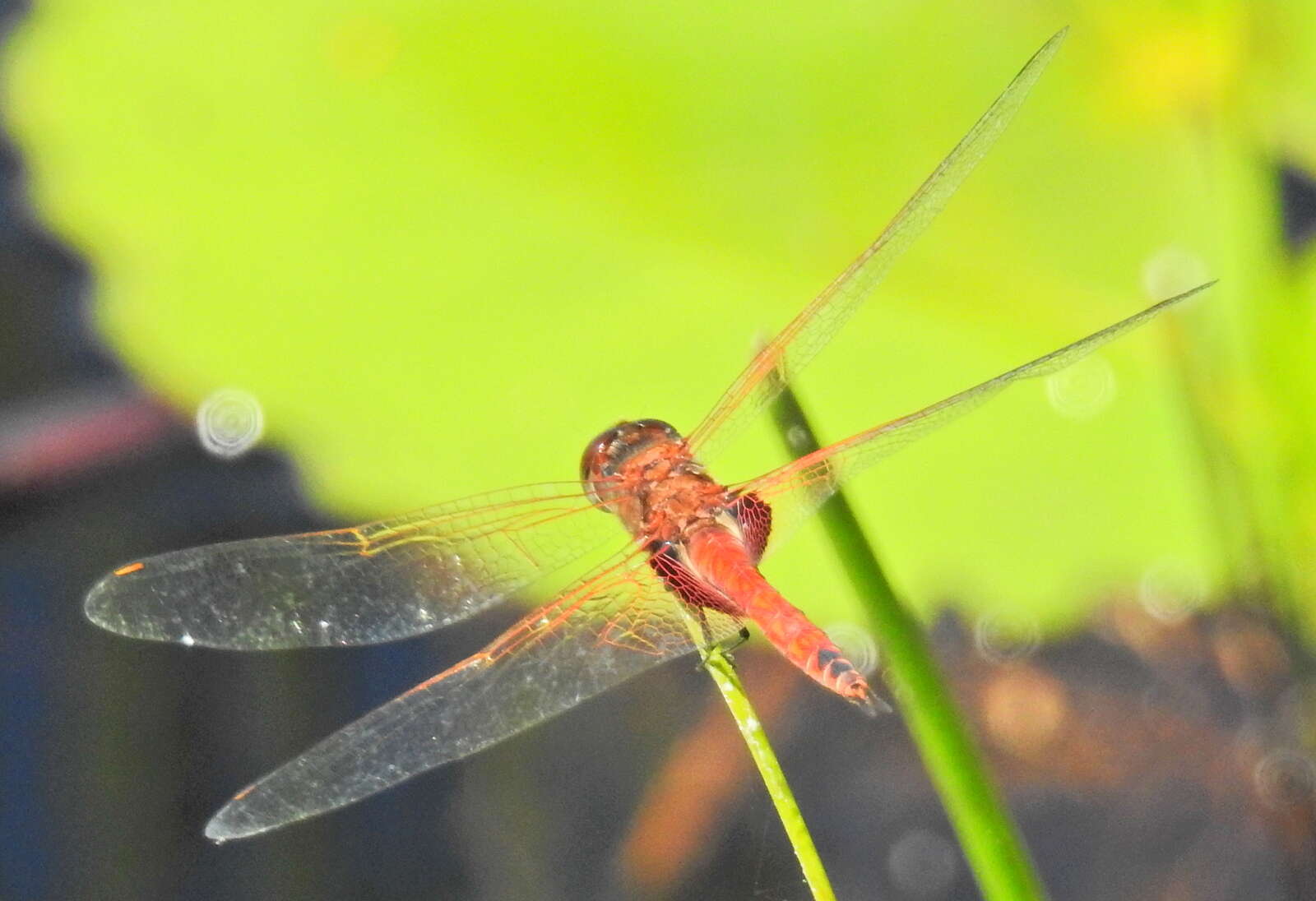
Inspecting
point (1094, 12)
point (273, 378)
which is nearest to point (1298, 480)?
point (1094, 12)

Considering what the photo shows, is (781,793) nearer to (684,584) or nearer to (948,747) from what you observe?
(948,747)

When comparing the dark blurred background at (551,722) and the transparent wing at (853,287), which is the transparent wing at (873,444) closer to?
A: the transparent wing at (853,287)

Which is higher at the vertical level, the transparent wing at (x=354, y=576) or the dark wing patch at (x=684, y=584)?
the transparent wing at (x=354, y=576)

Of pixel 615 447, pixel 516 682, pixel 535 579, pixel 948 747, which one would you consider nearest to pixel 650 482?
pixel 615 447

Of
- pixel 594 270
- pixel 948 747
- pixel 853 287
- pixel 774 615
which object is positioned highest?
pixel 594 270

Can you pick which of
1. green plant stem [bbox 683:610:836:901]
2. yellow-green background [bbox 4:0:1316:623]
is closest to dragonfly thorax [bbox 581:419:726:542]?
yellow-green background [bbox 4:0:1316:623]

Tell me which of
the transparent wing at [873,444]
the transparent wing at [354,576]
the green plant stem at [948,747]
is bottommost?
the green plant stem at [948,747]

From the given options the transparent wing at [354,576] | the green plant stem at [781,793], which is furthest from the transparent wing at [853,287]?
the green plant stem at [781,793]

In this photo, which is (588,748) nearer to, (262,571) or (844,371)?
(262,571)
